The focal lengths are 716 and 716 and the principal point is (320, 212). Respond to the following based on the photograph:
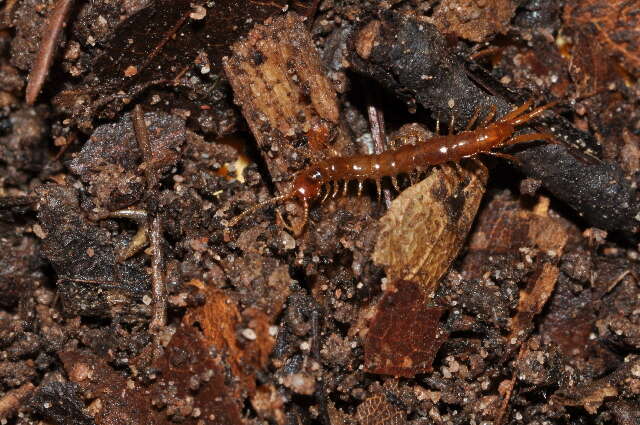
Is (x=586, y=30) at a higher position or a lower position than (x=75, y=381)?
higher

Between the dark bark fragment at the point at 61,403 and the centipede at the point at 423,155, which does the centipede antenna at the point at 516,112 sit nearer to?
the centipede at the point at 423,155

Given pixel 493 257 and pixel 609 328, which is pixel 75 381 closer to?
pixel 493 257

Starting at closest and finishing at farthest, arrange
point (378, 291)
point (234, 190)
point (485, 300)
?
1. point (378, 291)
2. point (485, 300)
3. point (234, 190)

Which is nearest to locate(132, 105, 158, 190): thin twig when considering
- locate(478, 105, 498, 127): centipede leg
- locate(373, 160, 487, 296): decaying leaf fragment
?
locate(373, 160, 487, 296): decaying leaf fragment

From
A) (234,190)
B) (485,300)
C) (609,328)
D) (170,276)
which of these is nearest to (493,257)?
(485,300)

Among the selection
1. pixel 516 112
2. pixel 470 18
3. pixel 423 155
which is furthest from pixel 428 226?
pixel 470 18

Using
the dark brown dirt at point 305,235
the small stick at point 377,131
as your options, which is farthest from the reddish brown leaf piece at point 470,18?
the small stick at point 377,131

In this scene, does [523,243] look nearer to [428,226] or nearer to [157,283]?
[428,226]
